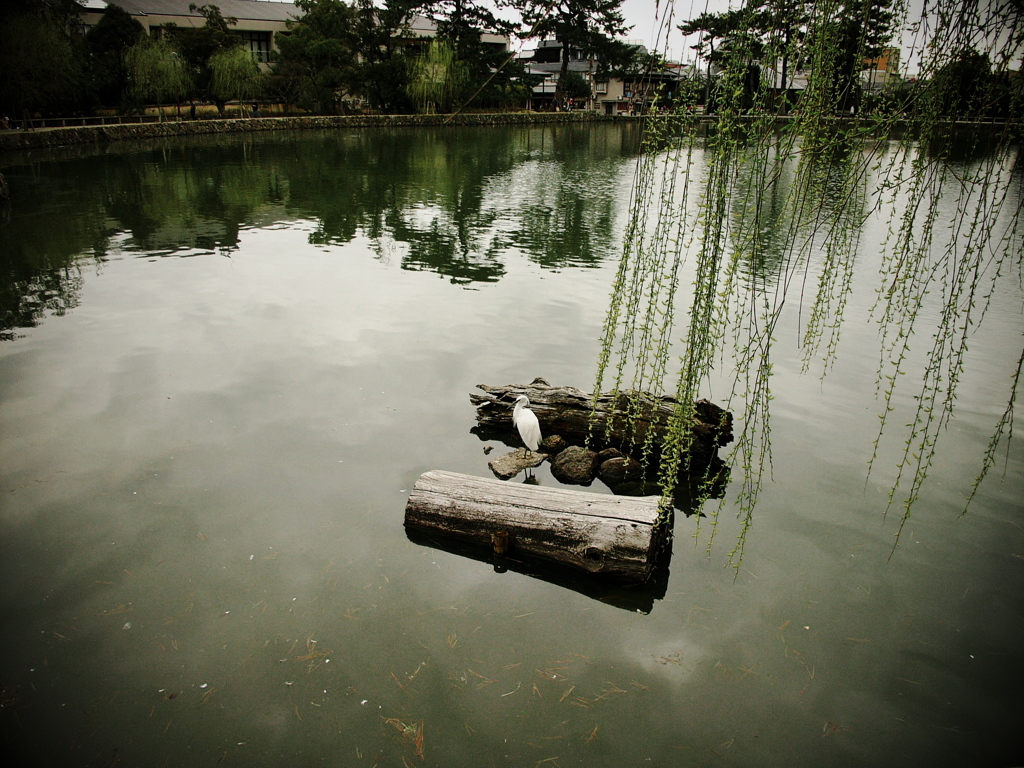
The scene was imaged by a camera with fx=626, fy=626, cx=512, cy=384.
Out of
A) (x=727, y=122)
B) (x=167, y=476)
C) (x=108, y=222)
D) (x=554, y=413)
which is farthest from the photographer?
(x=108, y=222)

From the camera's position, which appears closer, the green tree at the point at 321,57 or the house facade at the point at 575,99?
the green tree at the point at 321,57

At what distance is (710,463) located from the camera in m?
4.48

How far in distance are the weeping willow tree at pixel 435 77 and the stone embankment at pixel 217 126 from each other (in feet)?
4.43

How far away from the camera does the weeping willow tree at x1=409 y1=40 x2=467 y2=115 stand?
132ft

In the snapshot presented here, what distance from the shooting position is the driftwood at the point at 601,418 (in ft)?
14.8

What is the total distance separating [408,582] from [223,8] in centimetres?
5845

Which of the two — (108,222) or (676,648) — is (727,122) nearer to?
(676,648)

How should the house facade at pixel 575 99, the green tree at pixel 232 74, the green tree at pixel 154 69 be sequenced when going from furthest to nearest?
the house facade at pixel 575 99
the green tree at pixel 232 74
the green tree at pixel 154 69

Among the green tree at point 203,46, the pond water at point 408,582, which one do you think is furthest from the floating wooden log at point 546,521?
the green tree at point 203,46

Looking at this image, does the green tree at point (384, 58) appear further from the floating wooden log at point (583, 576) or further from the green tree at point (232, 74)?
the floating wooden log at point (583, 576)

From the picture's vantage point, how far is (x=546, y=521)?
3.61 m

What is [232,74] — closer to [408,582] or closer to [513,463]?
[513,463]

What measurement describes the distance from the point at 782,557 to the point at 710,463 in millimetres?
878

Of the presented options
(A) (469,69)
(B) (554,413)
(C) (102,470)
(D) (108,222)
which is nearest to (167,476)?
(C) (102,470)
